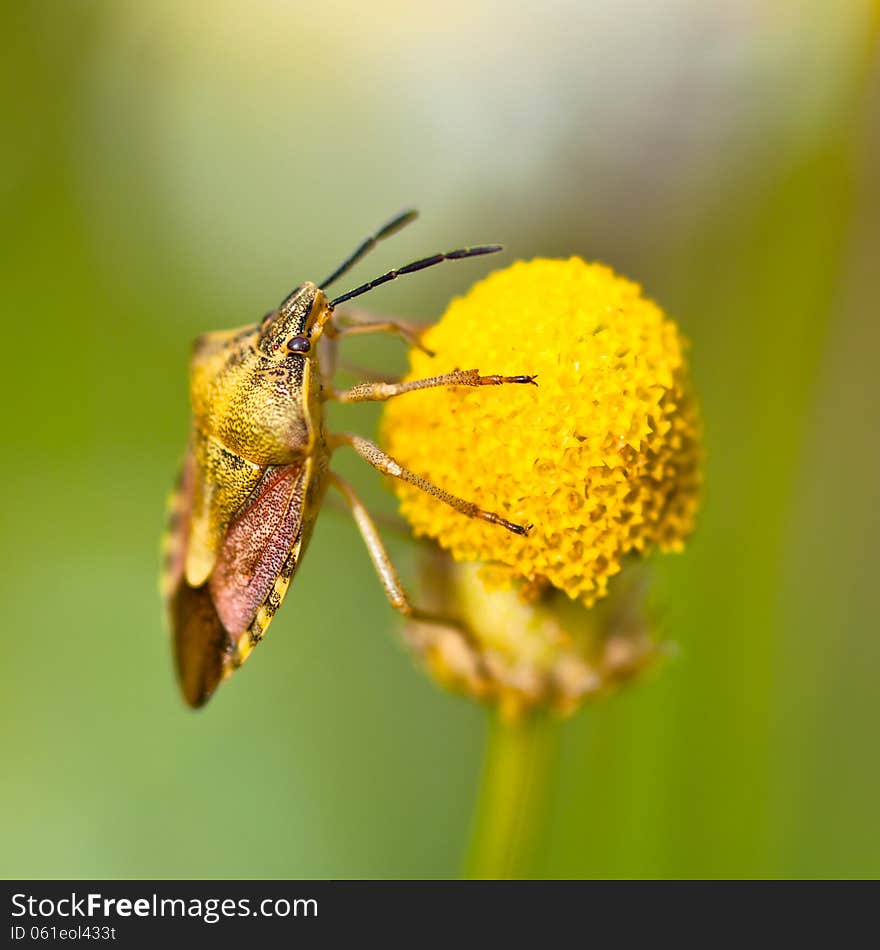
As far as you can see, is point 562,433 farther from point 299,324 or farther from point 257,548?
point 257,548

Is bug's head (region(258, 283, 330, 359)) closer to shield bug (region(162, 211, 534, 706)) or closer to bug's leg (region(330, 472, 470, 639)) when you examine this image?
shield bug (region(162, 211, 534, 706))

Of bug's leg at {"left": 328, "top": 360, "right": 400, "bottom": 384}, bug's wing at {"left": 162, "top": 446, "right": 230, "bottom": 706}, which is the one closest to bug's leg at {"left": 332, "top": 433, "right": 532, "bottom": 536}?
bug's leg at {"left": 328, "top": 360, "right": 400, "bottom": 384}

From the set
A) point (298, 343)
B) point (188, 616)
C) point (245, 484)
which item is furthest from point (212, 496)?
point (298, 343)

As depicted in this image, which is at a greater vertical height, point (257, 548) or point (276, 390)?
point (276, 390)

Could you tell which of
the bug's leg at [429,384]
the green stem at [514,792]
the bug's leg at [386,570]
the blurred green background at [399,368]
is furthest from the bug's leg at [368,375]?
the green stem at [514,792]

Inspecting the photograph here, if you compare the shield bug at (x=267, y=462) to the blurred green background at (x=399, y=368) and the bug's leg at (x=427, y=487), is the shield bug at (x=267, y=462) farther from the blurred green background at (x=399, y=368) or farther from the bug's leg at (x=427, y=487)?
the blurred green background at (x=399, y=368)

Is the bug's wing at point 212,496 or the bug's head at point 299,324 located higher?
the bug's head at point 299,324
